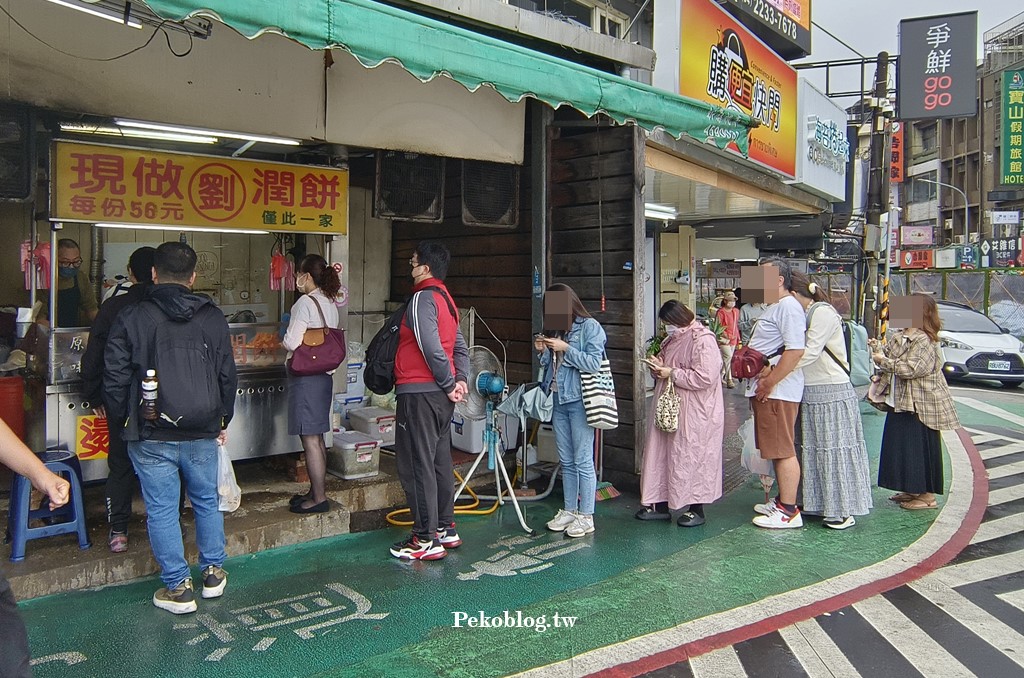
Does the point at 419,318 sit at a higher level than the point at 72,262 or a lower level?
lower

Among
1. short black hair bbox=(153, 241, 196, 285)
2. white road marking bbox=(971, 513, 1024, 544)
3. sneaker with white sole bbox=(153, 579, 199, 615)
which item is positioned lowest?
white road marking bbox=(971, 513, 1024, 544)

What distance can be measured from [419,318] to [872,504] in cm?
413

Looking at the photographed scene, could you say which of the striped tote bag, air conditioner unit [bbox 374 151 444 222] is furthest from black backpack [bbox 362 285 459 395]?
air conditioner unit [bbox 374 151 444 222]

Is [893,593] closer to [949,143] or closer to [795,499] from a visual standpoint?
[795,499]

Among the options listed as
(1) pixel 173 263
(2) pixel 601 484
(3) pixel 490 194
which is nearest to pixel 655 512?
(2) pixel 601 484

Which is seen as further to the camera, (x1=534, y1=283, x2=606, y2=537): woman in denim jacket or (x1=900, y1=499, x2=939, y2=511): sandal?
(x1=900, y1=499, x2=939, y2=511): sandal

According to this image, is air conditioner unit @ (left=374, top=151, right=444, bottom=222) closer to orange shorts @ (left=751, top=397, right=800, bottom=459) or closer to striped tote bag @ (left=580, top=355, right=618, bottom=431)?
striped tote bag @ (left=580, top=355, right=618, bottom=431)

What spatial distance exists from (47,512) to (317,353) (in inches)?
74.4

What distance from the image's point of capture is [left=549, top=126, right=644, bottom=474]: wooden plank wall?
647cm

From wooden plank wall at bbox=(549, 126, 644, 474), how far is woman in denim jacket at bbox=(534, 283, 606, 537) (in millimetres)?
1102

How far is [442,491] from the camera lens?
16.4 feet

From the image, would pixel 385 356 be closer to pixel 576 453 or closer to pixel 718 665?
pixel 576 453

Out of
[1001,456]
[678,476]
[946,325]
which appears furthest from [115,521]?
[946,325]

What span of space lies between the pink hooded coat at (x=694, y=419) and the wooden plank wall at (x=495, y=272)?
182cm
